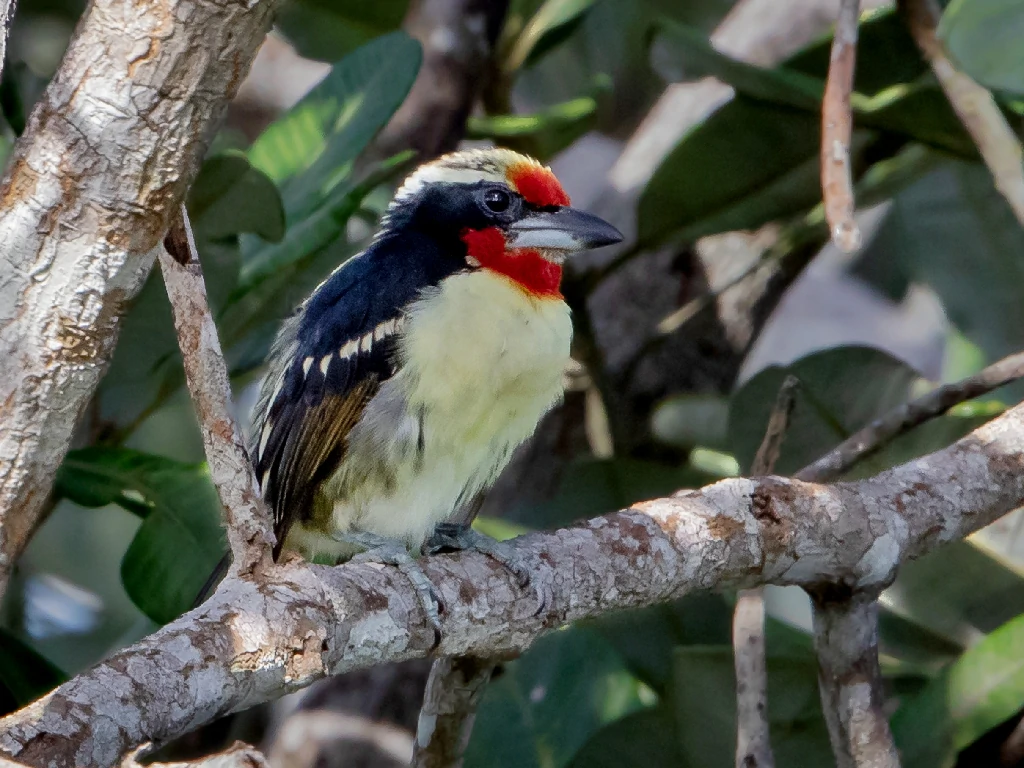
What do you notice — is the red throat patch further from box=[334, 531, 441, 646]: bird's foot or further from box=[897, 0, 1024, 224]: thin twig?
box=[897, 0, 1024, 224]: thin twig

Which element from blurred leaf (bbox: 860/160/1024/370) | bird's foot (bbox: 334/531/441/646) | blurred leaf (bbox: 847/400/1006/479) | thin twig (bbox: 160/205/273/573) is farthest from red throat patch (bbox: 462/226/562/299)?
blurred leaf (bbox: 860/160/1024/370)

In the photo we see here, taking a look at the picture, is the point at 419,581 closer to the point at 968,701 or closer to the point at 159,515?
the point at 159,515

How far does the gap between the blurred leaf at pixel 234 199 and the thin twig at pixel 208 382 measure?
705mm

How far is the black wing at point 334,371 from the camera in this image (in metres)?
2.07

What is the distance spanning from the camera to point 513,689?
2326 millimetres

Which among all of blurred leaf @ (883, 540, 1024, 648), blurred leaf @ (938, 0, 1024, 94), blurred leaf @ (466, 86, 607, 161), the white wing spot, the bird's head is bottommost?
the white wing spot

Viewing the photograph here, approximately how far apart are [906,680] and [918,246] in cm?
110

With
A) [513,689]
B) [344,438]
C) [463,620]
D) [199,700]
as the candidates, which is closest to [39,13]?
[344,438]

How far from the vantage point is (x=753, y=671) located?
1.80m

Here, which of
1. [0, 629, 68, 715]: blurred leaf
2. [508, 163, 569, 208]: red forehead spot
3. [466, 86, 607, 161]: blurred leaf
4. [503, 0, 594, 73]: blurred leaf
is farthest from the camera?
[503, 0, 594, 73]: blurred leaf

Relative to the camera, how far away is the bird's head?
7.16ft

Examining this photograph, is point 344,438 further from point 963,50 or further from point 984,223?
point 984,223

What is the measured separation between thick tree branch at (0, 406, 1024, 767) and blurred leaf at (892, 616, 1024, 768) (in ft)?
0.59

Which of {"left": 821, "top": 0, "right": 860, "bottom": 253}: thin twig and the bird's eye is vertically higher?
{"left": 821, "top": 0, "right": 860, "bottom": 253}: thin twig
